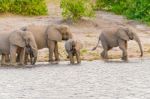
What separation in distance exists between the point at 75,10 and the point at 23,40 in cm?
1030

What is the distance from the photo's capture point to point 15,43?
18.5m

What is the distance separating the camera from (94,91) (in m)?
12.2

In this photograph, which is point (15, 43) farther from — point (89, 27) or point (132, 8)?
point (132, 8)

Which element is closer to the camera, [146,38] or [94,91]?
[94,91]

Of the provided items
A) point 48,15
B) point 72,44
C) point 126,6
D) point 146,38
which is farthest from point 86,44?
point 126,6

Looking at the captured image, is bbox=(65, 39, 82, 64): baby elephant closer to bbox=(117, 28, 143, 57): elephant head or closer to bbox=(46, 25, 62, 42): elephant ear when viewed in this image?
bbox=(46, 25, 62, 42): elephant ear

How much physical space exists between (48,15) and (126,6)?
4.34 metres

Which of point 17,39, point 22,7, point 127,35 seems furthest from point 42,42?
point 22,7

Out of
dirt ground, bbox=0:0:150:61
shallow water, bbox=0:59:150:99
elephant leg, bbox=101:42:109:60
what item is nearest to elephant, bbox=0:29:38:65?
shallow water, bbox=0:59:150:99

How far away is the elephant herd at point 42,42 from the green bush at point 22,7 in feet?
33.9

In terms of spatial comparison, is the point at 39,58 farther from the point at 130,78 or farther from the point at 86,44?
the point at 130,78

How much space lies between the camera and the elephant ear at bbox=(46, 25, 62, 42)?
1975 centimetres

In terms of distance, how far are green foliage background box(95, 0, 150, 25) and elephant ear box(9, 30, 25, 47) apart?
12000 millimetres

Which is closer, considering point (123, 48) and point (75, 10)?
point (123, 48)
